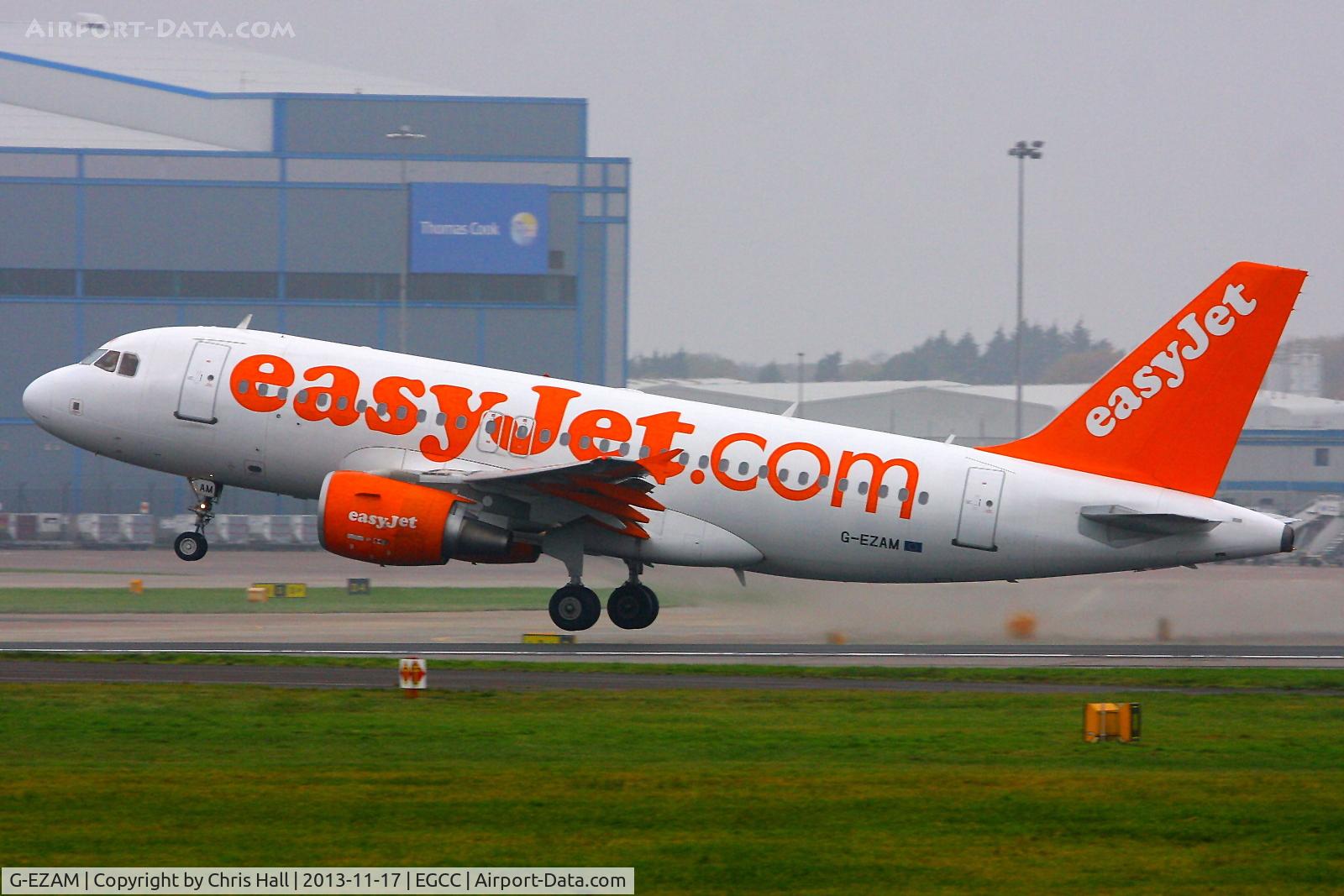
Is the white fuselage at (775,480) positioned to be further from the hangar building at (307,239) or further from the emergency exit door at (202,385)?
the hangar building at (307,239)

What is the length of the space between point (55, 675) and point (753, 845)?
591 inches

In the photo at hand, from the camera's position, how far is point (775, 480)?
3184cm

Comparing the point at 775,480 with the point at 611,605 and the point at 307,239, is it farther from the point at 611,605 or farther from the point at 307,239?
the point at 307,239

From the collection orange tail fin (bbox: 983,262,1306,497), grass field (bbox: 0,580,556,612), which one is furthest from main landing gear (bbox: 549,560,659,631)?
grass field (bbox: 0,580,556,612)

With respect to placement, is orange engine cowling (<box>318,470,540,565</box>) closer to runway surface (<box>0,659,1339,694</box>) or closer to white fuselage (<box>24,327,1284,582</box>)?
white fuselage (<box>24,327,1284,582</box>)

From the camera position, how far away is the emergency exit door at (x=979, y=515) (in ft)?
104

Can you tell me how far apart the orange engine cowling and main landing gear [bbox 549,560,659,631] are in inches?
101

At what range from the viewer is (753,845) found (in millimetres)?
14359

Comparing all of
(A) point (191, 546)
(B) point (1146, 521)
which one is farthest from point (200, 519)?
(B) point (1146, 521)

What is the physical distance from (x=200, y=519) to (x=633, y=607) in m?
8.96

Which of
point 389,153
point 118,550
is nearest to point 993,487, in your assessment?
point 118,550

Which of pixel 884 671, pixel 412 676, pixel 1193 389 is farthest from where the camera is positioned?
→ pixel 1193 389

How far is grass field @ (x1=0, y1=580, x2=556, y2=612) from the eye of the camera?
41562 millimetres

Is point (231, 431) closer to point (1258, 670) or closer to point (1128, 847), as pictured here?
point (1258, 670)
